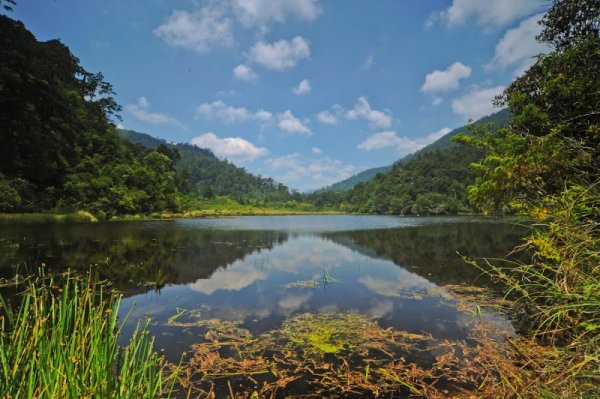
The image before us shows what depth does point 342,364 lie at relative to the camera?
6160 millimetres

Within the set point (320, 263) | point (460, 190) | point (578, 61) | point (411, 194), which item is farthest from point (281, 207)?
point (578, 61)

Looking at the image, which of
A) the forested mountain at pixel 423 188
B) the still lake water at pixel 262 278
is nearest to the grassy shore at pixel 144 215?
the still lake water at pixel 262 278

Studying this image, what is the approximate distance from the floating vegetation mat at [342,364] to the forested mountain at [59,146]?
22.5 meters

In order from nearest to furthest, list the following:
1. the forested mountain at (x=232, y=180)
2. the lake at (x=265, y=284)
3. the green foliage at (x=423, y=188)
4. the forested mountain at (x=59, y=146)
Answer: the lake at (x=265, y=284), the forested mountain at (x=59, y=146), the green foliage at (x=423, y=188), the forested mountain at (x=232, y=180)

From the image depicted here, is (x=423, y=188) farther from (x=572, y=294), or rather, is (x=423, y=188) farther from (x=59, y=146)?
(x=572, y=294)

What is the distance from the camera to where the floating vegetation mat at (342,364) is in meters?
5.15

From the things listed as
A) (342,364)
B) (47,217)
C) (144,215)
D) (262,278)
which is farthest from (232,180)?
(342,364)

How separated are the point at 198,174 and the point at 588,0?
171 metres

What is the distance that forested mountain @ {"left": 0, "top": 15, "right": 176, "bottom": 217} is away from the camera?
20.8 meters

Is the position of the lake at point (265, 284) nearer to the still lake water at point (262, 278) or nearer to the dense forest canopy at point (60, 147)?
the still lake water at point (262, 278)

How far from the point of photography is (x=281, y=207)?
13438cm

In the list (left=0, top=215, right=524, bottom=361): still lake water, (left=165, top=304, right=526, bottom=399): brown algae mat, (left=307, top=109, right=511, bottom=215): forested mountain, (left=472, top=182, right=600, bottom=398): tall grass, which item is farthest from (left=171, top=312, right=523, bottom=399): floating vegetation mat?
(left=307, top=109, right=511, bottom=215): forested mountain

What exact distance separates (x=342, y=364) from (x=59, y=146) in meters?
29.8

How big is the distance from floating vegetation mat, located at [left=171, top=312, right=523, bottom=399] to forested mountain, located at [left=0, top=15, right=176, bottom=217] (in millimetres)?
22470
